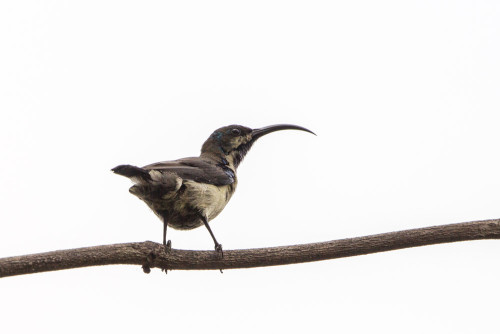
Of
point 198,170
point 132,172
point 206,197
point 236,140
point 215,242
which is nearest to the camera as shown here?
point 132,172

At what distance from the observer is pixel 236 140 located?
28.0ft

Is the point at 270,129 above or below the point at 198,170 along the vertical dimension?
above

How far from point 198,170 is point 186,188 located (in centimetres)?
43

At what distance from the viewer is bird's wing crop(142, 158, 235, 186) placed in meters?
6.69

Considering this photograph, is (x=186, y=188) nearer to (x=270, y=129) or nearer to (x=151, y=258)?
(x=151, y=258)

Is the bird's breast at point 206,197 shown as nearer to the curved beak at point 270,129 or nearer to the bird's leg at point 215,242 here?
the bird's leg at point 215,242

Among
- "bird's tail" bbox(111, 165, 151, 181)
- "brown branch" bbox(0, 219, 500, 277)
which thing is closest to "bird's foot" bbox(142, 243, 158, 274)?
"brown branch" bbox(0, 219, 500, 277)

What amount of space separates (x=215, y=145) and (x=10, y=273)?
4745 mm

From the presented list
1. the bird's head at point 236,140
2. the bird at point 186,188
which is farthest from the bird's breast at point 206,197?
the bird's head at point 236,140

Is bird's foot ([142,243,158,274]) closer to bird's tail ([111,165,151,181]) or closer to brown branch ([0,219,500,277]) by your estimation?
brown branch ([0,219,500,277])

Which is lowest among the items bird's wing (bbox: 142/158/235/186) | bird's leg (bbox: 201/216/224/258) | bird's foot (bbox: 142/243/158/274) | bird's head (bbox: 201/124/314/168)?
bird's foot (bbox: 142/243/158/274)

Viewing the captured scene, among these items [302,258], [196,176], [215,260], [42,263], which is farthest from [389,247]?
[196,176]

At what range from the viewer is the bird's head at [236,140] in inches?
335

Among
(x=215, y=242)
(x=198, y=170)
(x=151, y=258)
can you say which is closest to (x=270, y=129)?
(x=198, y=170)
